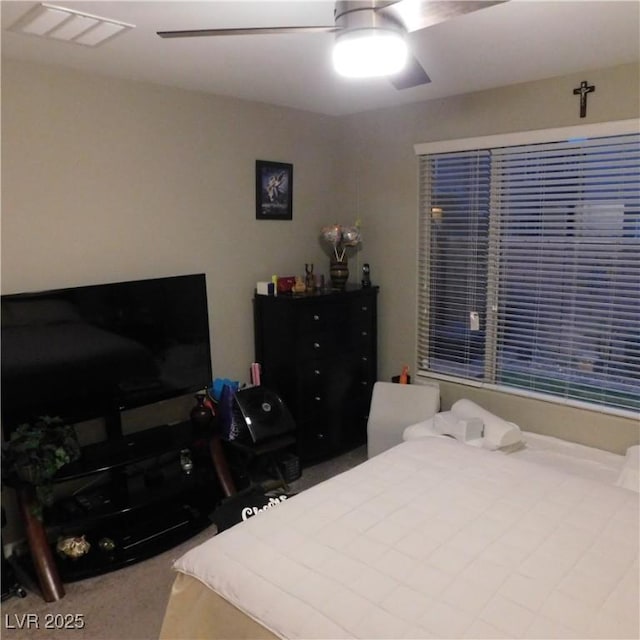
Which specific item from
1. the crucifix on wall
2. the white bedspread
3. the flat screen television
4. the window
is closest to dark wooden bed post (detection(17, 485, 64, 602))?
the flat screen television

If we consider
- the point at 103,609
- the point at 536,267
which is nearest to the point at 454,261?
the point at 536,267

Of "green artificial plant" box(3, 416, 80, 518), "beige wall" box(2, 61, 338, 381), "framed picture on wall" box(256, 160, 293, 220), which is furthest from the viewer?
"framed picture on wall" box(256, 160, 293, 220)

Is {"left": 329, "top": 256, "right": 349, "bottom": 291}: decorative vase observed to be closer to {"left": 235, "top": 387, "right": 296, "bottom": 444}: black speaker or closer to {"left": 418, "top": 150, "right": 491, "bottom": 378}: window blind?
{"left": 418, "top": 150, "right": 491, "bottom": 378}: window blind

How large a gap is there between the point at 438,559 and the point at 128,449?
177cm

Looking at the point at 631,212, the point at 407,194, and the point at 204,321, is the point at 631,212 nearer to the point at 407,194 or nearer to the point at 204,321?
the point at 407,194

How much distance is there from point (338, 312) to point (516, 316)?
1143mm

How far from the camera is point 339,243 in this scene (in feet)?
13.1

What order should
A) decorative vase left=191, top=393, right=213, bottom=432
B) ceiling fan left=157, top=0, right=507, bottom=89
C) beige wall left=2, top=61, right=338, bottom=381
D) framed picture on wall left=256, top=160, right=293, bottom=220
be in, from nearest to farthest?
1. ceiling fan left=157, top=0, right=507, bottom=89
2. beige wall left=2, top=61, right=338, bottom=381
3. decorative vase left=191, top=393, right=213, bottom=432
4. framed picture on wall left=256, top=160, right=293, bottom=220

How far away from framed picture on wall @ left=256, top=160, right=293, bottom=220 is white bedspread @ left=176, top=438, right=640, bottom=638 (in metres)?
2.07

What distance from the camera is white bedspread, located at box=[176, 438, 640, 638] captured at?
150cm

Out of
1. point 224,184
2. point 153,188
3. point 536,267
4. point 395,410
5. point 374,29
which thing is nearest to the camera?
point 374,29

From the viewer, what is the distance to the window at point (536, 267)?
3.01 meters

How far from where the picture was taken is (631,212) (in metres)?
2.93

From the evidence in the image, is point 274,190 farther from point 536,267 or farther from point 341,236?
point 536,267
